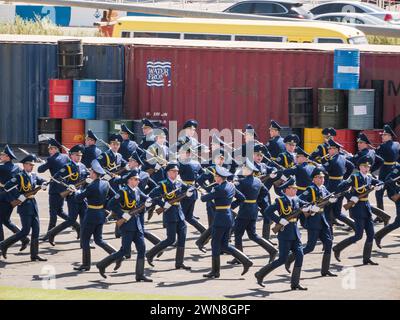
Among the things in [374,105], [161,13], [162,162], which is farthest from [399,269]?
[161,13]

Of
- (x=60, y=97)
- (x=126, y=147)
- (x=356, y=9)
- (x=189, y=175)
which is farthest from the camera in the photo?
(x=356, y=9)

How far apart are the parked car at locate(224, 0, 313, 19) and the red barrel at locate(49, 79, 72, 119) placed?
1173 centimetres

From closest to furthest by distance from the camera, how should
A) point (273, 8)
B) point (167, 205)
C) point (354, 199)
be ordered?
1. point (167, 205)
2. point (354, 199)
3. point (273, 8)

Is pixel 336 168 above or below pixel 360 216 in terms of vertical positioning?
above

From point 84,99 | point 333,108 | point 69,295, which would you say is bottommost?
point 69,295

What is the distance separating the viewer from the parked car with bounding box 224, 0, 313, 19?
147 ft

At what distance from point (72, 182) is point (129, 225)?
333 centimetres

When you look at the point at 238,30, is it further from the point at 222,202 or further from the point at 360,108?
the point at 222,202

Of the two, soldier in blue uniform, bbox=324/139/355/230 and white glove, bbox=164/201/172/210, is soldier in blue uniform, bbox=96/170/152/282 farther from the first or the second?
soldier in blue uniform, bbox=324/139/355/230

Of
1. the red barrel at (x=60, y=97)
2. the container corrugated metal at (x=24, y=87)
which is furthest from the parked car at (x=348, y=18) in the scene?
the red barrel at (x=60, y=97)

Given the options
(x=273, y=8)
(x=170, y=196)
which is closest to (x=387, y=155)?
(x=170, y=196)

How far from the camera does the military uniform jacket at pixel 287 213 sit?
21.7 m

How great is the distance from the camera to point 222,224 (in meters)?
22.5
